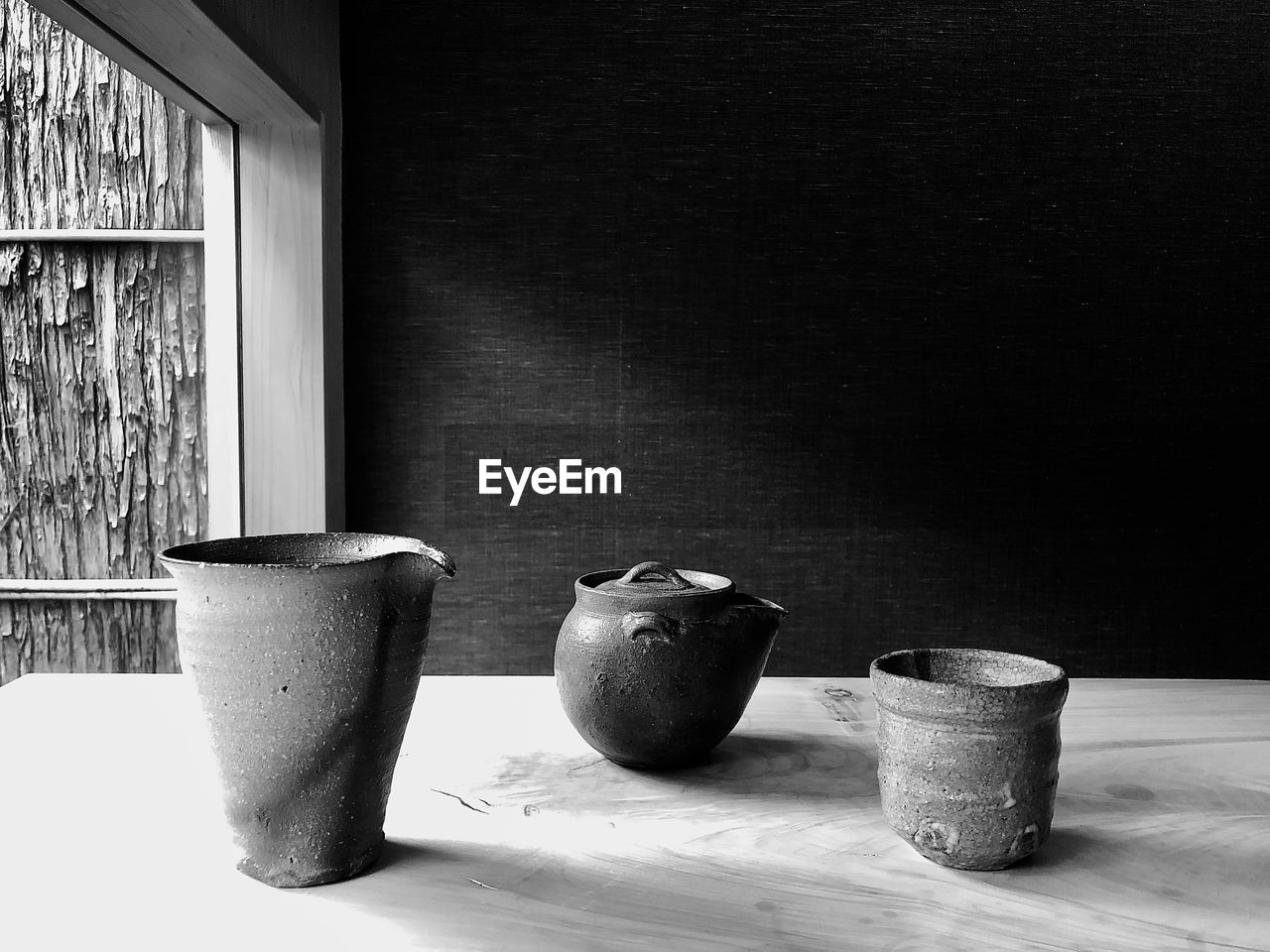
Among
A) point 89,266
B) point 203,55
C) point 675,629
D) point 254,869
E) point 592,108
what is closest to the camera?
point 254,869

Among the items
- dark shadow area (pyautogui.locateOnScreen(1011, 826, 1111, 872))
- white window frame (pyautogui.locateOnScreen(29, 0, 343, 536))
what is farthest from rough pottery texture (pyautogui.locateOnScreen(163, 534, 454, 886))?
white window frame (pyautogui.locateOnScreen(29, 0, 343, 536))

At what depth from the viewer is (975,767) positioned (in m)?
0.74

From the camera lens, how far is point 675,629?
2.94 feet

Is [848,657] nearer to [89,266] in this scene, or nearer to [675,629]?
[675,629]

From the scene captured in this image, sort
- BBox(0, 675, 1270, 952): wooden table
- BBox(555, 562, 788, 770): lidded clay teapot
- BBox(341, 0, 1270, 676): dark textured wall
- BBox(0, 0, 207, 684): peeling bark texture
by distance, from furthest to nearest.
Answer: BBox(341, 0, 1270, 676): dark textured wall → BBox(0, 0, 207, 684): peeling bark texture → BBox(555, 562, 788, 770): lidded clay teapot → BBox(0, 675, 1270, 952): wooden table

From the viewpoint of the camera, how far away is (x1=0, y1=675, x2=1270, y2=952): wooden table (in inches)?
25.9

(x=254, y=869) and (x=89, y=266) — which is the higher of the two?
(x=89, y=266)

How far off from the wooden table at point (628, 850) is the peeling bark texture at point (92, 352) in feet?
1.59

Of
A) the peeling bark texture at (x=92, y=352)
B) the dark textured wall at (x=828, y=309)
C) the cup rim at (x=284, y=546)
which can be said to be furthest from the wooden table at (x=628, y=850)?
the dark textured wall at (x=828, y=309)

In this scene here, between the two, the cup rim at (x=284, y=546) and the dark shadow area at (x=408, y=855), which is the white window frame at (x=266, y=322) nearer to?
the cup rim at (x=284, y=546)

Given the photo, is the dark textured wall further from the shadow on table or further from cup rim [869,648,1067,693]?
cup rim [869,648,1067,693]

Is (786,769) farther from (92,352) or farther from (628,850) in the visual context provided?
(92,352)

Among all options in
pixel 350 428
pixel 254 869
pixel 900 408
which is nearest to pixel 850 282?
pixel 900 408

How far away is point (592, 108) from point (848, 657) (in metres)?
1.04
